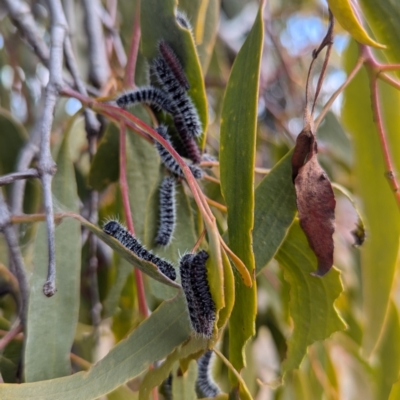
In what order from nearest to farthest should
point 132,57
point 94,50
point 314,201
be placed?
→ point 314,201 → point 132,57 → point 94,50

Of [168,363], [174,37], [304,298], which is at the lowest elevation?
[168,363]

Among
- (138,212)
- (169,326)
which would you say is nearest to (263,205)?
(169,326)

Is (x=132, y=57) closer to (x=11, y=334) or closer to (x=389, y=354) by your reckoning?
(x=11, y=334)

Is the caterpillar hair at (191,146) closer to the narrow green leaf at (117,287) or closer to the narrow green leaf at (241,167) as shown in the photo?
the narrow green leaf at (241,167)

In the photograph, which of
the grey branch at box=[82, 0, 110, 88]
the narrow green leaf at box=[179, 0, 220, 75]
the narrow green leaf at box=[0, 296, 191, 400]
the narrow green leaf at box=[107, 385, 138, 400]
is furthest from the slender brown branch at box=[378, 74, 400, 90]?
the grey branch at box=[82, 0, 110, 88]

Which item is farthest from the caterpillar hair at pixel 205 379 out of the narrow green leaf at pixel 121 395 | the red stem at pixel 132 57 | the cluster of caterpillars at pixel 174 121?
the red stem at pixel 132 57

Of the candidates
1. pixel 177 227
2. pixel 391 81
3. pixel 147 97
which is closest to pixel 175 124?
pixel 147 97

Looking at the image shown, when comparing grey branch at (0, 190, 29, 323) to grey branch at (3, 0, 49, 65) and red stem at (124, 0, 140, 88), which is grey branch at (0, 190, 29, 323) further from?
grey branch at (3, 0, 49, 65)
